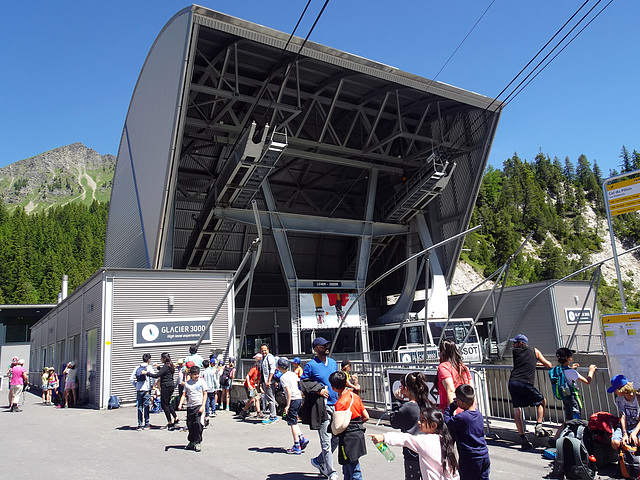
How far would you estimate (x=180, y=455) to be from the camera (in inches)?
349

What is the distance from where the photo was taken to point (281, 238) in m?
28.0

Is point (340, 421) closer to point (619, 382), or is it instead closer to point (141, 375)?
point (619, 382)

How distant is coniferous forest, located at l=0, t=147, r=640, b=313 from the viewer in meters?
91.4

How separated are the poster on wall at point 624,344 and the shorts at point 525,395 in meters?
1.20

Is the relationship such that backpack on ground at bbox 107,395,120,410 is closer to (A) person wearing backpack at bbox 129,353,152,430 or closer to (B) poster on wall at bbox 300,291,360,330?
(A) person wearing backpack at bbox 129,353,152,430

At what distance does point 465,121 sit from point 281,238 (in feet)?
40.2

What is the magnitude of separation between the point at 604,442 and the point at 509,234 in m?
98.3

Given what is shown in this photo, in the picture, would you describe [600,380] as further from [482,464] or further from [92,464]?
[92,464]

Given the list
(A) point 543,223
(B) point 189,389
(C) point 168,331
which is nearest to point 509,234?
(A) point 543,223

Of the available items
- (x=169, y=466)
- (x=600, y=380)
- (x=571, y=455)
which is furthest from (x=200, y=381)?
(x=600, y=380)

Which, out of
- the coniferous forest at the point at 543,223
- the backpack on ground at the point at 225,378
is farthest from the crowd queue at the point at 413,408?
the coniferous forest at the point at 543,223

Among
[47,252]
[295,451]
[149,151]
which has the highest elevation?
[47,252]

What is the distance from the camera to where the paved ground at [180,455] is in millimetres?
7406

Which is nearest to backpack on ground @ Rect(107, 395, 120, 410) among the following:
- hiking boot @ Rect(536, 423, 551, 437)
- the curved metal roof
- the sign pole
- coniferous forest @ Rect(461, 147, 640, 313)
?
the curved metal roof
